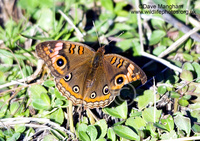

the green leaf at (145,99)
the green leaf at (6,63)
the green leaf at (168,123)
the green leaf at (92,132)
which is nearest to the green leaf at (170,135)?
the green leaf at (168,123)

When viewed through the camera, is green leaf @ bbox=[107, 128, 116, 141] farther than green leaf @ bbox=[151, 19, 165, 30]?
No

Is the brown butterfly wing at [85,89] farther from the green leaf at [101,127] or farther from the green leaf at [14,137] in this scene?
the green leaf at [14,137]

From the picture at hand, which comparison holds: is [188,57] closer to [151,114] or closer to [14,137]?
[151,114]

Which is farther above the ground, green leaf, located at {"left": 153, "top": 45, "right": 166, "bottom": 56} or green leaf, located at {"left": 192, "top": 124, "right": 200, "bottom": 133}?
green leaf, located at {"left": 153, "top": 45, "right": 166, "bottom": 56}

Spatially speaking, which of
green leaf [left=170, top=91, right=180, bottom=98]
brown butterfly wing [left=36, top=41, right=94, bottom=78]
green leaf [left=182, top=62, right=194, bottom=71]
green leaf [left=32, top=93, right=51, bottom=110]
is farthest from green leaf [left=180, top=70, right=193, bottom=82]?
green leaf [left=32, top=93, right=51, bottom=110]

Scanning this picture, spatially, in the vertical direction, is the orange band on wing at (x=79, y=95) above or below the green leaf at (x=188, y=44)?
below

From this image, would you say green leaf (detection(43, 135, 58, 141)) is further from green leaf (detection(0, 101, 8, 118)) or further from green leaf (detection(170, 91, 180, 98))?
green leaf (detection(170, 91, 180, 98))

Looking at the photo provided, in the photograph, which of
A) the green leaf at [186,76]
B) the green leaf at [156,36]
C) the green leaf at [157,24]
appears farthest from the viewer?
the green leaf at [157,24]

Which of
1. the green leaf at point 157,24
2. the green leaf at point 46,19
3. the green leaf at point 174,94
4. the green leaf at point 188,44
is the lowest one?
the green leaf at point 174,94
